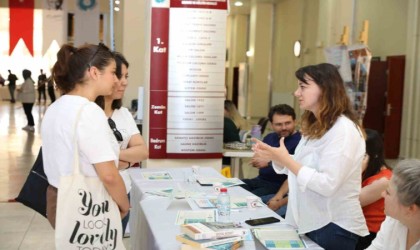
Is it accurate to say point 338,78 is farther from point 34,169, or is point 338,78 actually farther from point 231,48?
point 231,48

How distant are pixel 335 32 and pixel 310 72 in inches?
364

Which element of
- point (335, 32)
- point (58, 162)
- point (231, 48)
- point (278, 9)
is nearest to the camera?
point (58, 162)

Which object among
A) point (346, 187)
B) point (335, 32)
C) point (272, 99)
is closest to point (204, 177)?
point (346, 187)

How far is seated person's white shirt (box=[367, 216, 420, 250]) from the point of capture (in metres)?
→ 2.03

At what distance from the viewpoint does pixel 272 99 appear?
17.2 m

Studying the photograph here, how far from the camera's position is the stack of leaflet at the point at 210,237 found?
83.0 inches

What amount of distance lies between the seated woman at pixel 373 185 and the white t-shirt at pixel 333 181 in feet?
1.83

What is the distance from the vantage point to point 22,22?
1266cm

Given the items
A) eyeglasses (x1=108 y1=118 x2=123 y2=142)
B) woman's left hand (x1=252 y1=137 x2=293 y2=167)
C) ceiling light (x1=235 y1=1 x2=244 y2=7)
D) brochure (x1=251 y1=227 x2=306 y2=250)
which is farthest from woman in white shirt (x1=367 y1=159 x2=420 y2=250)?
ceiling light (x1=235 y1=1 x2=244 y2=7)

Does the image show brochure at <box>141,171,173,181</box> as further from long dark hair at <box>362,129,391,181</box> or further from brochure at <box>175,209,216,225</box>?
long dark hair at <box>362,129,391,181</box>

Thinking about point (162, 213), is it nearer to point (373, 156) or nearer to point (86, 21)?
point (373, 156)

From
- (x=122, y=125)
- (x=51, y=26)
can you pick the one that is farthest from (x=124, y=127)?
(x=51, y=26)

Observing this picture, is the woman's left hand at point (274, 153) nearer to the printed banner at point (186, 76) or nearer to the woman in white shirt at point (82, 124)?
the woman in white shirt at point (82, 124)

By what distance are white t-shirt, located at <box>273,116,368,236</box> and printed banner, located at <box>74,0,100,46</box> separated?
30.1 ft
